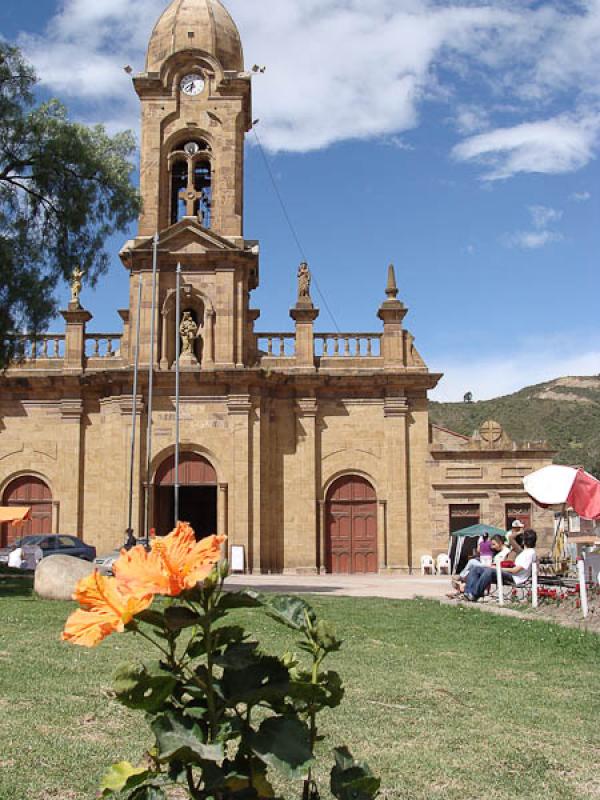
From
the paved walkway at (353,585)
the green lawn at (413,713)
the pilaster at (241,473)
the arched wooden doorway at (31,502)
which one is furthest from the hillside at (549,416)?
the green lawn at (413,713)

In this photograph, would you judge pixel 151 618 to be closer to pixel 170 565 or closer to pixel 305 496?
pixel 170 565

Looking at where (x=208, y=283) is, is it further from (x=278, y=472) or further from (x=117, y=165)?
(x=117, y=165)

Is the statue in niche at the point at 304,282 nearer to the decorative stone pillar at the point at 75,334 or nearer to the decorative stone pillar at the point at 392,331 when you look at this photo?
the decorative stone pillar at the point at 392,331

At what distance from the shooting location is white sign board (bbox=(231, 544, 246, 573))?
2770 centimetres

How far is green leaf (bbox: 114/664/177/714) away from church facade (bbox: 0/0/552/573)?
25.7 m

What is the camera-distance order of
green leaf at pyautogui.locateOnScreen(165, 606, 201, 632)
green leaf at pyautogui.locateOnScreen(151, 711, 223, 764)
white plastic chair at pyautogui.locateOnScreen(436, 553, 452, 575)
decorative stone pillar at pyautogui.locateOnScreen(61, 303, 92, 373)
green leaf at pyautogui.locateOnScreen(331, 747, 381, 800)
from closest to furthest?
1. green leaf at pyautogui.locateOnScreen(151, 711, 223, 764)
2. green leaf at pyautogui.locateOnScreen(165, 606, 201, 632)
3. green leaf at pyautogui.locateOnScreen(331, 747, 381, 800)
4. white plastic chair at pyautogui.locateOnScreen(436, 553, 452, 575)
5. decorative stone pillar at pyautogui.locateOnScreen(61, 303, 92, 373)

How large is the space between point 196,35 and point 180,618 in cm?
3296

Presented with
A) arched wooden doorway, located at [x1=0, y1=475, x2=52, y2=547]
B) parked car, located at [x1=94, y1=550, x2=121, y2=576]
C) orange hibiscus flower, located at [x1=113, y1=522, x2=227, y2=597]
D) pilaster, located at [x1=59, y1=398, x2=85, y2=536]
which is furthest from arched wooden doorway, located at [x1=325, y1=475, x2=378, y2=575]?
orange hibiscus flower, located at [x1=113, y1=522, x2=227, y2=597]

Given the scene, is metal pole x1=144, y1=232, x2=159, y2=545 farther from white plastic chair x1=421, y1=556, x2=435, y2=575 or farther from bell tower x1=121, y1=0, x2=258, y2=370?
white plastic chair x1=421, y1=556, x2=435, y2=575

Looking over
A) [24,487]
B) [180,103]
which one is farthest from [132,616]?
[180,103]

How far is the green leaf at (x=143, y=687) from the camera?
2.66 meters

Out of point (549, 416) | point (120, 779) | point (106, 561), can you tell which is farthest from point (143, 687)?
point (549, 416)

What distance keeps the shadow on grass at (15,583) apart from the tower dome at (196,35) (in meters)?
19.6

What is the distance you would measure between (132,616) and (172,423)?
26924 millimetres
